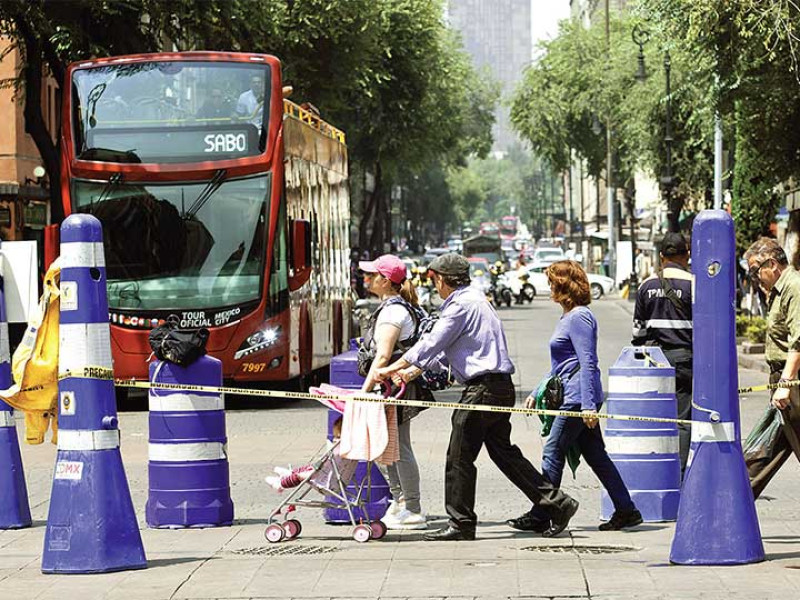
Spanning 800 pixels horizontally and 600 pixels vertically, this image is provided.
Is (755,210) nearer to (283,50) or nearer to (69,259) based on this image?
(283,50)

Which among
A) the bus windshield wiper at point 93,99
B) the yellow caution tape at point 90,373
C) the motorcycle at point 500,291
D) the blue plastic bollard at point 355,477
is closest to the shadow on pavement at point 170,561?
the yellow caution tape at point 90,373

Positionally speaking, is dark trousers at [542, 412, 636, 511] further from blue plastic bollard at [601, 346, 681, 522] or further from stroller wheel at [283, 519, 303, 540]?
stroller wheel at [283, 519, 303, 540]

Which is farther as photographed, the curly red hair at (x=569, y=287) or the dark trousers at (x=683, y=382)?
the dark trousers at (x=683, y=382)

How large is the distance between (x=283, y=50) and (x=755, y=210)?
11.3 metres

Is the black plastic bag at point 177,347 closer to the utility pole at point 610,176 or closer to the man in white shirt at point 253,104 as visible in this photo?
the man in white shirt at point 253,104

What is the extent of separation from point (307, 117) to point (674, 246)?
456 inches

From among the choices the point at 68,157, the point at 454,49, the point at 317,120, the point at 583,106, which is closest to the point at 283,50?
the point at 317,120

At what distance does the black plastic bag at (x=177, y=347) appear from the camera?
10.6 m

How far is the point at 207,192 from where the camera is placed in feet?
66.9

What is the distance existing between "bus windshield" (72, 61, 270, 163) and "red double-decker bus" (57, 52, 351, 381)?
0.5 inches

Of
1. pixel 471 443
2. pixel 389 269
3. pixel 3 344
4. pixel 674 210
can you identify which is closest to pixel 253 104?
pixel 3 344

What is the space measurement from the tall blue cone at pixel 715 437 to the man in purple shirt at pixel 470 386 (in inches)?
62.1

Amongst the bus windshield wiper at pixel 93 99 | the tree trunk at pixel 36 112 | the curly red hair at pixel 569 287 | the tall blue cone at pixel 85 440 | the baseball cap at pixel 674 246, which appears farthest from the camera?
the tree trunk at pixel 36 112

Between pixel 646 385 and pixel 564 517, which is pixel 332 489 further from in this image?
Answer: pixel 646 385
